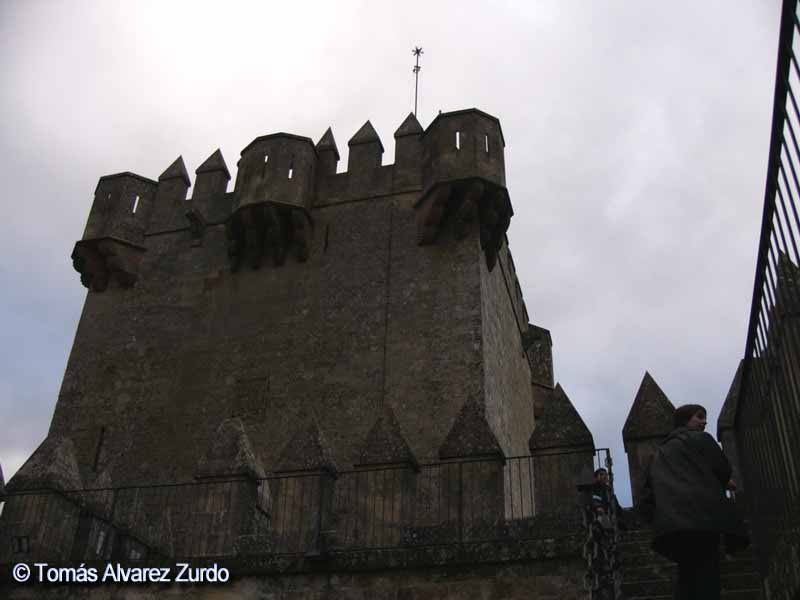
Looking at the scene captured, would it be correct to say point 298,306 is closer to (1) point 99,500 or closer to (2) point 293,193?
(2) point 293,193

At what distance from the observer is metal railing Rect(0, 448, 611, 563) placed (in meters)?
9.22

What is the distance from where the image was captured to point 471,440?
1005 cm

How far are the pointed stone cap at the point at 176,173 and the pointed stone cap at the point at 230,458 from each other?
33.4ft

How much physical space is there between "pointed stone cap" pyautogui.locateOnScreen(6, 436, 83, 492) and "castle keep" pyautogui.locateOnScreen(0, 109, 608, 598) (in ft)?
0.11

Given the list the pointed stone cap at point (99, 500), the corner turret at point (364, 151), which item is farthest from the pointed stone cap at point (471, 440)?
the corner turret at point (364, 151)

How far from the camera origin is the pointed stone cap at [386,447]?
10023 mm

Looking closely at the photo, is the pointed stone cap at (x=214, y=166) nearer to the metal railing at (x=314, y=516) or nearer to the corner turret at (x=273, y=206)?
the corner turret at (x=273, y=206)

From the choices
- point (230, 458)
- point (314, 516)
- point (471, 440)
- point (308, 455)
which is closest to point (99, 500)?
point (230, 458)

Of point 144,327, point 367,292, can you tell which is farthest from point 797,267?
point 144,327

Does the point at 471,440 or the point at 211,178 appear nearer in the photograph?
the point at 471,440

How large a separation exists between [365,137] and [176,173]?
4.91 metres

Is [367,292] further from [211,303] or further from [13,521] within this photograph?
[13,521]

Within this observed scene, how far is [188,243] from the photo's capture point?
18391 millimetres

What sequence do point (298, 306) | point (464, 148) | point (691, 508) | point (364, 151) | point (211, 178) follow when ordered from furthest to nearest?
1. point (211, 178)
2. point (364, 151)
3. point (298, 306)
4. point (464, 148)
5. point (691, 508)
